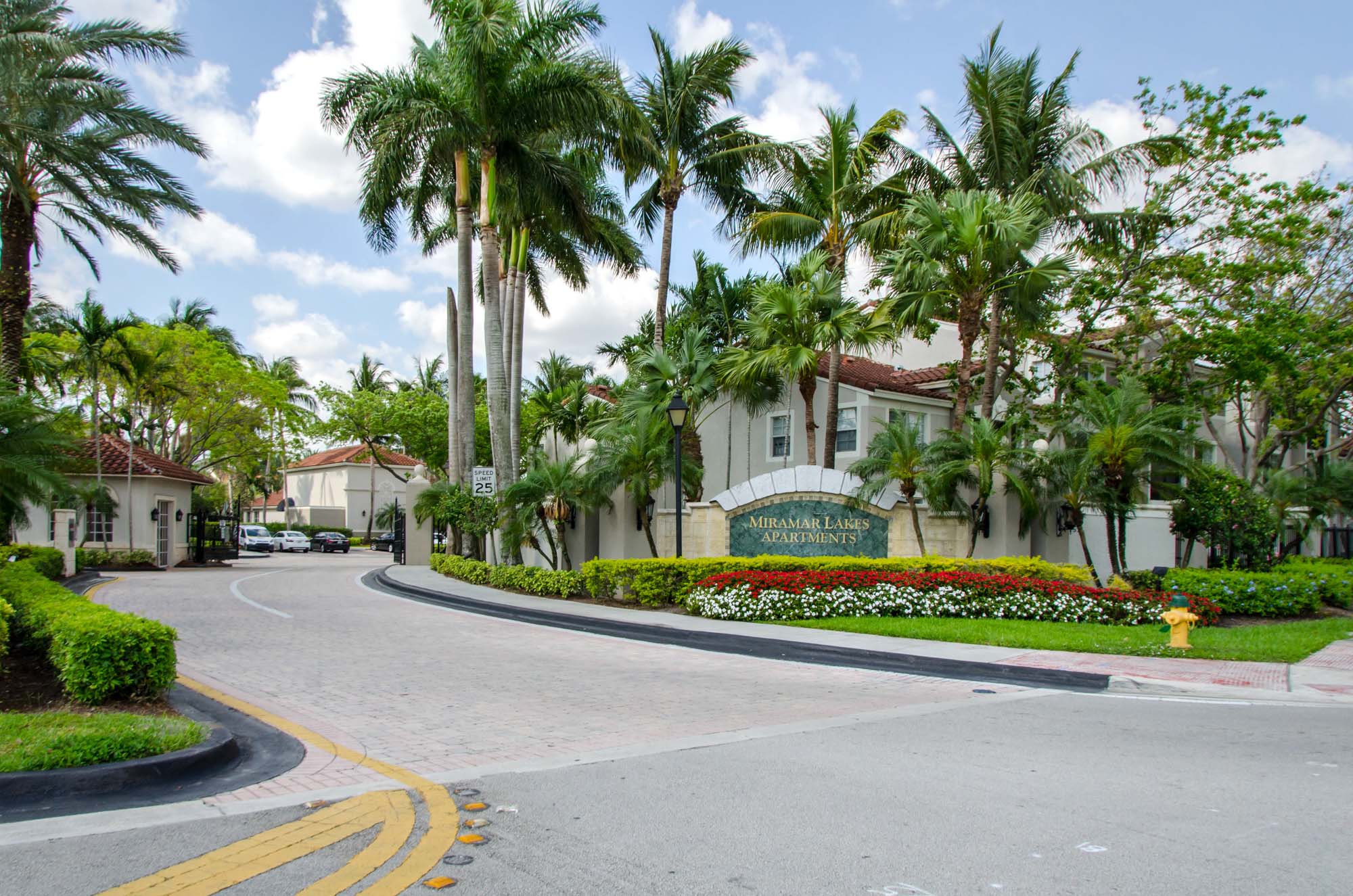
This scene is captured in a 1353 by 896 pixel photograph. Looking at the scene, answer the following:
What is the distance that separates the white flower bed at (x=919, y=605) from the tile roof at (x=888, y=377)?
11.4 metres

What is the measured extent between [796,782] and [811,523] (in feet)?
43.4

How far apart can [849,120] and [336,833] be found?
73.1ft

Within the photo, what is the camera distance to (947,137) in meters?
22.3

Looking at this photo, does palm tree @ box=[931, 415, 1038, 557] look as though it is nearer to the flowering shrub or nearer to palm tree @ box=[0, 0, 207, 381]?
the flowering shrub

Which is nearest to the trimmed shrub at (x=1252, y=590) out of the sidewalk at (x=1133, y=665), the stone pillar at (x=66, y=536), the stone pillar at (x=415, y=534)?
the sidewalk at (x=1133, y=665)

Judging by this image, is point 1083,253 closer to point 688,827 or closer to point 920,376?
point 920,376

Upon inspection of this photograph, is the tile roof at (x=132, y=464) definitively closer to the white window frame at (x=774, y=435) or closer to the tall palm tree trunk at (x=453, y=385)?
the tall palm tree trunk at (x=453, y=385)

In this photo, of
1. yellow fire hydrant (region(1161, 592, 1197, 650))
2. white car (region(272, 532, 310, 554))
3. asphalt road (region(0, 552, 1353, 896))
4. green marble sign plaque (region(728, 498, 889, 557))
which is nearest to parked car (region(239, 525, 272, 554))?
white car (region(272, 532, 310, 554))

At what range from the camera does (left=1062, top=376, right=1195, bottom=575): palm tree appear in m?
16.8

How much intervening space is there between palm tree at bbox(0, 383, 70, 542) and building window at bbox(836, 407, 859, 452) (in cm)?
1823

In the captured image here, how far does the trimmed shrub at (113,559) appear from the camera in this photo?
98.6 feet

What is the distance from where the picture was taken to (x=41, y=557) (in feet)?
67.5

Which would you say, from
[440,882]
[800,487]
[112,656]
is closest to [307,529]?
[800,487]

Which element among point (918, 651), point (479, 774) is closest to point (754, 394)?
point (918, 651)
